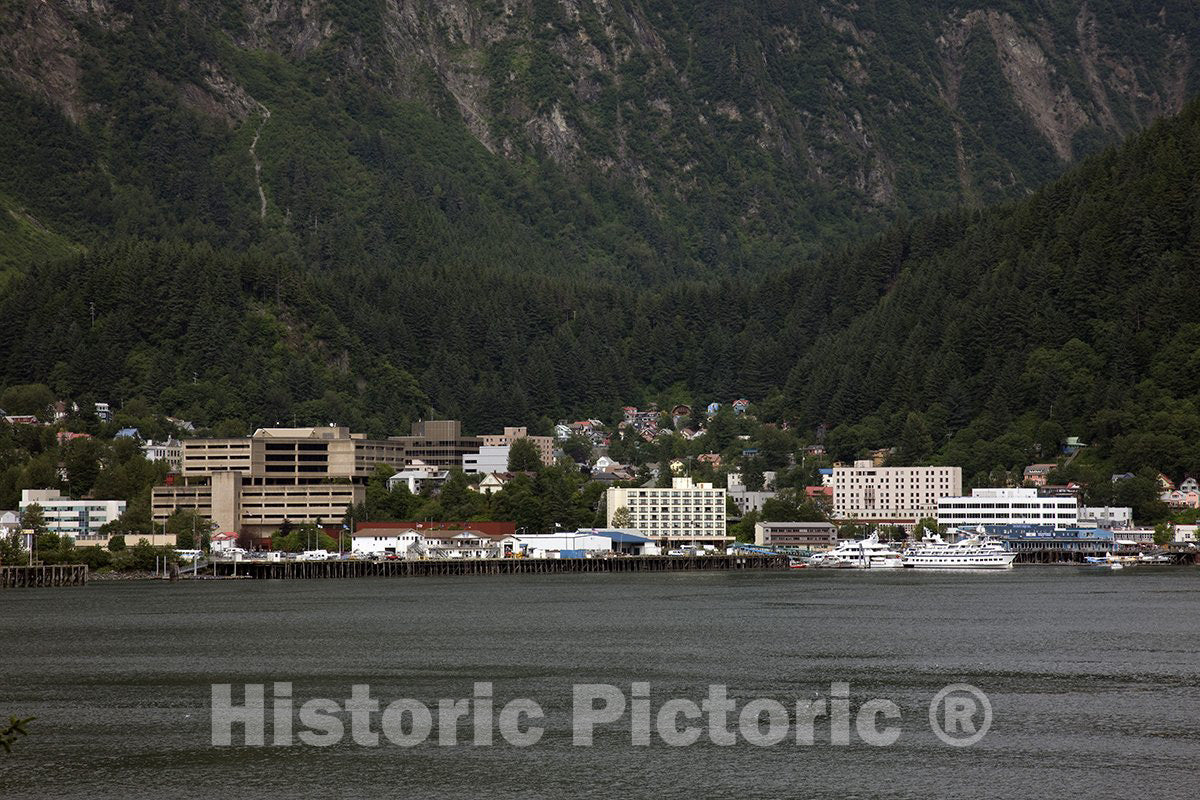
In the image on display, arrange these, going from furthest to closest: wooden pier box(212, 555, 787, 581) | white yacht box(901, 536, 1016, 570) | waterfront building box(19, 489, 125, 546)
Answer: white yacht box(901, 536, 1016, 570), waterfront building box(19, 489, 125, 546), wooden pier box(212, 555, 787, 581)

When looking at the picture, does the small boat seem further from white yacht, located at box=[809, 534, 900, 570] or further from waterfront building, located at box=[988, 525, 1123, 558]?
white yacht, located at box=[809, 534, 900, 570]

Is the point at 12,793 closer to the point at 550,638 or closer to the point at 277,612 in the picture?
the point at 550,638

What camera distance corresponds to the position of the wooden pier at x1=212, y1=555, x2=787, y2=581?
178625mm

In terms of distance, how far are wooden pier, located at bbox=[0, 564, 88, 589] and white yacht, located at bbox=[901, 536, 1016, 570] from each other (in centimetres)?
7608

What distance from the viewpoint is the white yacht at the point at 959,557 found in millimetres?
186250

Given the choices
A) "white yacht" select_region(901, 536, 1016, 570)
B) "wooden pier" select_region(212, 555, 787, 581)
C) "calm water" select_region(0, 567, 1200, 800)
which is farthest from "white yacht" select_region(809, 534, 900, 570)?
"calm water" select_region(0, 567, 1200, 800)

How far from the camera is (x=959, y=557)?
187 meters

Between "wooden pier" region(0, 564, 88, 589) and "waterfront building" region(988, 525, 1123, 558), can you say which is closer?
"wooden pier" region(0, 564, 88, 589)

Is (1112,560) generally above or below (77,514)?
below

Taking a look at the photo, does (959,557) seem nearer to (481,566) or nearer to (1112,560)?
(1112,560)

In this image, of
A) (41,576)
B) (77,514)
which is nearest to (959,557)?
(41,576)

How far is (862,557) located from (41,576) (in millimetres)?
77999

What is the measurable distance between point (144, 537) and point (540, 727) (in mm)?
118553

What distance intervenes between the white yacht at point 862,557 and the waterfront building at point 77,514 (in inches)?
2660
